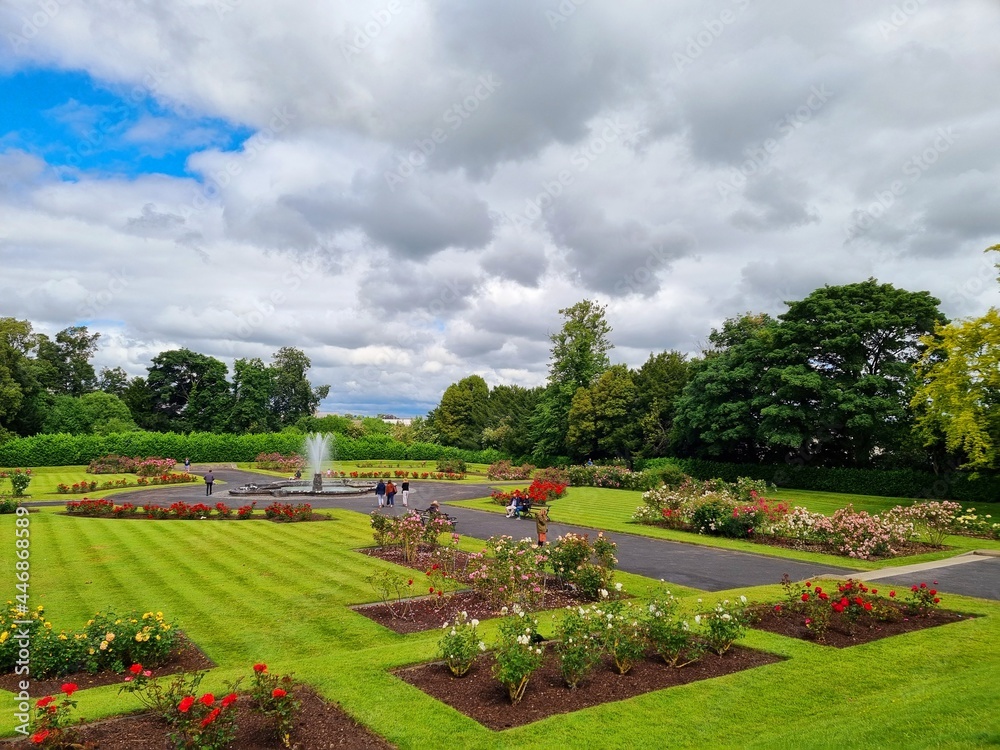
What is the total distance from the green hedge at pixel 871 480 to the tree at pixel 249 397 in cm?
5231

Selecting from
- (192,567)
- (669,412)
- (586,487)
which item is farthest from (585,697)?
(669,412)

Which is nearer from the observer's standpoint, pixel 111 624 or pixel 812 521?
pixel 111 624

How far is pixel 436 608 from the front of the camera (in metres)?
11.7

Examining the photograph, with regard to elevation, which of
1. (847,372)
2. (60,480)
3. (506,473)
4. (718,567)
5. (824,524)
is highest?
Result: (847,372)

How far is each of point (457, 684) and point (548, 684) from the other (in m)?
1.11

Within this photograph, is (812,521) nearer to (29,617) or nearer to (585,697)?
(585,697)

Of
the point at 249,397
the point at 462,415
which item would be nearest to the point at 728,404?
the point at 462,415

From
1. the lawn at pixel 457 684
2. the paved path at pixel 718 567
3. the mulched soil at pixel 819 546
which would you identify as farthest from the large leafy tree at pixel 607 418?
the lawn at pixel 457 684

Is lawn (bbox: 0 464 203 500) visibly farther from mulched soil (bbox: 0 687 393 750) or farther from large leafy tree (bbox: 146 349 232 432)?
mulched soil (bbox: 0 687 393 750)

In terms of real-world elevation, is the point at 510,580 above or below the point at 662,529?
above

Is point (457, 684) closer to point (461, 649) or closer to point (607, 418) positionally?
point (461, 649)

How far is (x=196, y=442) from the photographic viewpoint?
6006 cm

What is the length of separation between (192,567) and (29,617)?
655cm

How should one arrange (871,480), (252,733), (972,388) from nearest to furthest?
(252,733) → (972,388) → (871,480)
